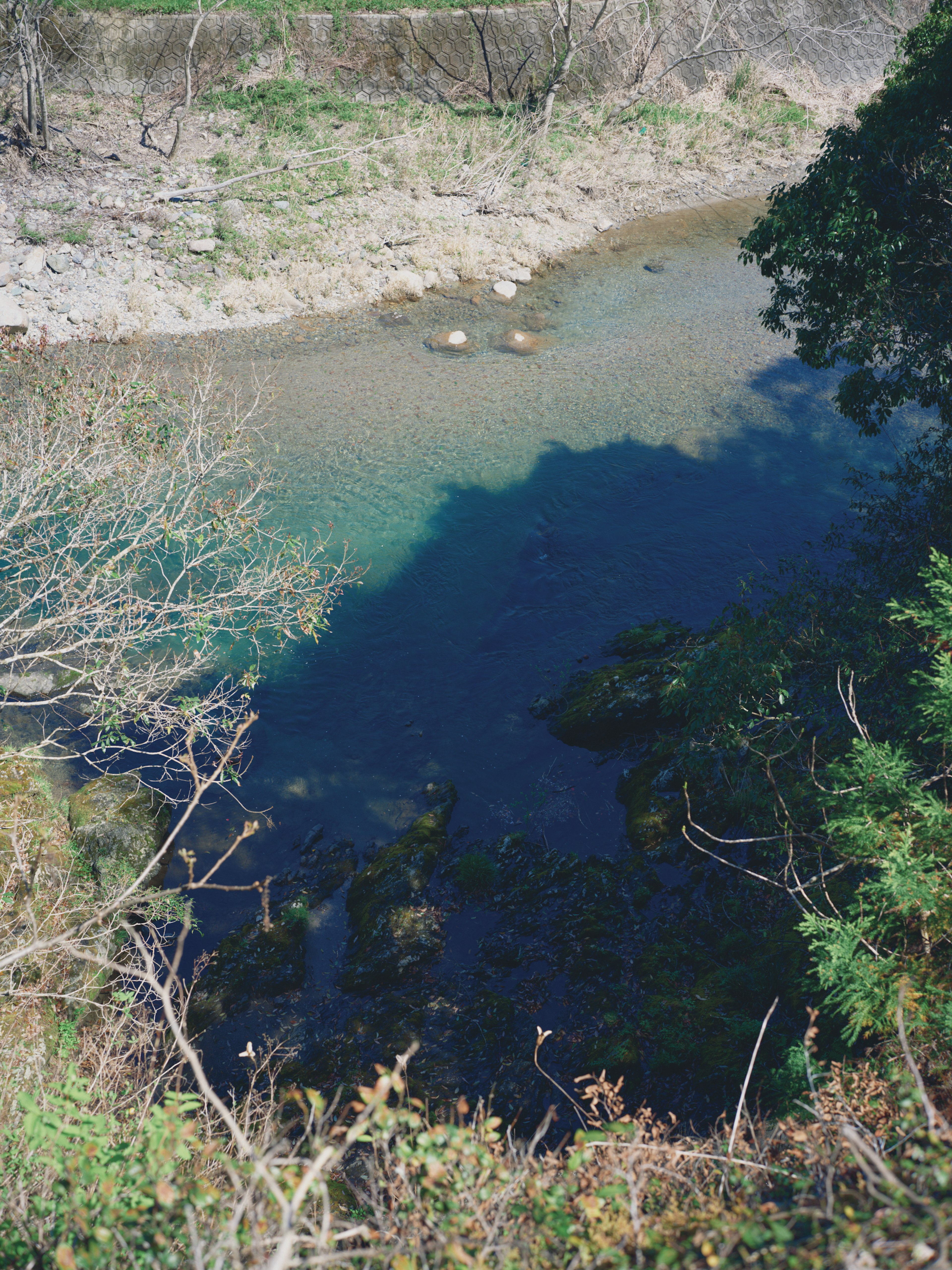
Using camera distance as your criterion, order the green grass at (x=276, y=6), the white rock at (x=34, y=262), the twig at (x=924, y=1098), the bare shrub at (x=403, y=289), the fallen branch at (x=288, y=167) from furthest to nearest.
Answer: the green grass at (x=276, y=6), the bare shrub at (x=403, y=289), the fallen branch at (x=288, y=167), the white rock at (x=34, y=262), the twig at (x=924, y=1098)

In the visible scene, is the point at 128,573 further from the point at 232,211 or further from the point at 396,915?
the point at 232,211

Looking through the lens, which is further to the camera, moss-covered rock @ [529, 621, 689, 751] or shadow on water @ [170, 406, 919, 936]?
moss-covered rock @ [529, 621, 689, 751]

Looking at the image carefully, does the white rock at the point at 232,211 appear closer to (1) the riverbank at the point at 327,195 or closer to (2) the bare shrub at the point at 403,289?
(1) the riverbank at the point at 327,195

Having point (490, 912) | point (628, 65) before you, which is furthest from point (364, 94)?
point (490, 912)

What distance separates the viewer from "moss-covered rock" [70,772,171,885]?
8984 millimetres

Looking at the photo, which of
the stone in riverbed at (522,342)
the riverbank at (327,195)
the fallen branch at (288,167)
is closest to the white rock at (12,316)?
the riverbank at (327,195)

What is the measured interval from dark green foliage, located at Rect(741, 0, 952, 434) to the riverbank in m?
13.3

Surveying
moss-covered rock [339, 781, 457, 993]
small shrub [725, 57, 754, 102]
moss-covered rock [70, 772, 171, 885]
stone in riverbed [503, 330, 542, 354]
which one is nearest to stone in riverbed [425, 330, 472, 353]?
stone in riverbed [503, 330, 542, 354]

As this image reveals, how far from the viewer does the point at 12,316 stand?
1638cm

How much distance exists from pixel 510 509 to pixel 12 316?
1129 cm

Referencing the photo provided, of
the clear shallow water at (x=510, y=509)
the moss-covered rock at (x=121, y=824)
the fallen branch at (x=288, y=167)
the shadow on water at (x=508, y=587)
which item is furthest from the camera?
the fallen branch at (x=288, y=167)

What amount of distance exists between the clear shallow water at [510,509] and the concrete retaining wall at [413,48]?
Result: 8965mm

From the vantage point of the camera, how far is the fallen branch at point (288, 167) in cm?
1989

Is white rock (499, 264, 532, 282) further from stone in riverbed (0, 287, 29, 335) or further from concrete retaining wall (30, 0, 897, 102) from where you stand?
stone in riverbed (0, 287, 29, 335)
